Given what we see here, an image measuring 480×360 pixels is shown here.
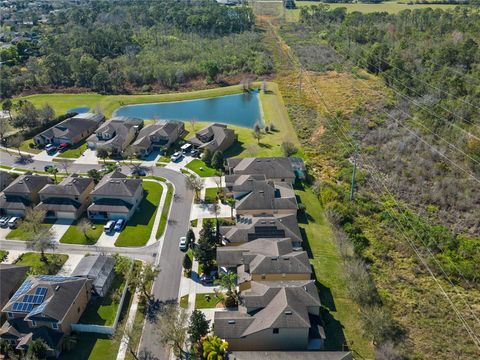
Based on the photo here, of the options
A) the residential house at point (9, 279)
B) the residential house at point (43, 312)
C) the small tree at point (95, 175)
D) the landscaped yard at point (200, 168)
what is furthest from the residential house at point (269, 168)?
the residential house at point (9, 279)

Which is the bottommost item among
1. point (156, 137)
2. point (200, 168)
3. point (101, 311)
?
point (101, 311)

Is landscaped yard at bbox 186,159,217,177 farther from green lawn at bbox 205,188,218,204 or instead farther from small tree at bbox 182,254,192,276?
small tree at bbox 182,254,192,276

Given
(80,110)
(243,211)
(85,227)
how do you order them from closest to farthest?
1. (85,227)
2. (243,211)
3. (80,110)

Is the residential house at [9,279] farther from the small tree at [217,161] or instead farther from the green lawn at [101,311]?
the small tree at [217,161]

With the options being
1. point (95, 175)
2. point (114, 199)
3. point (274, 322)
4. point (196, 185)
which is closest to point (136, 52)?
point (95, 175)

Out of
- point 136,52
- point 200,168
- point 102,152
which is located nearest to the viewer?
point 200,168

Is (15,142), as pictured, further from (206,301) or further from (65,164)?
(206,301)

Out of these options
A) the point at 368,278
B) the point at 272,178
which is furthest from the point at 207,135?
the point at 368,278
